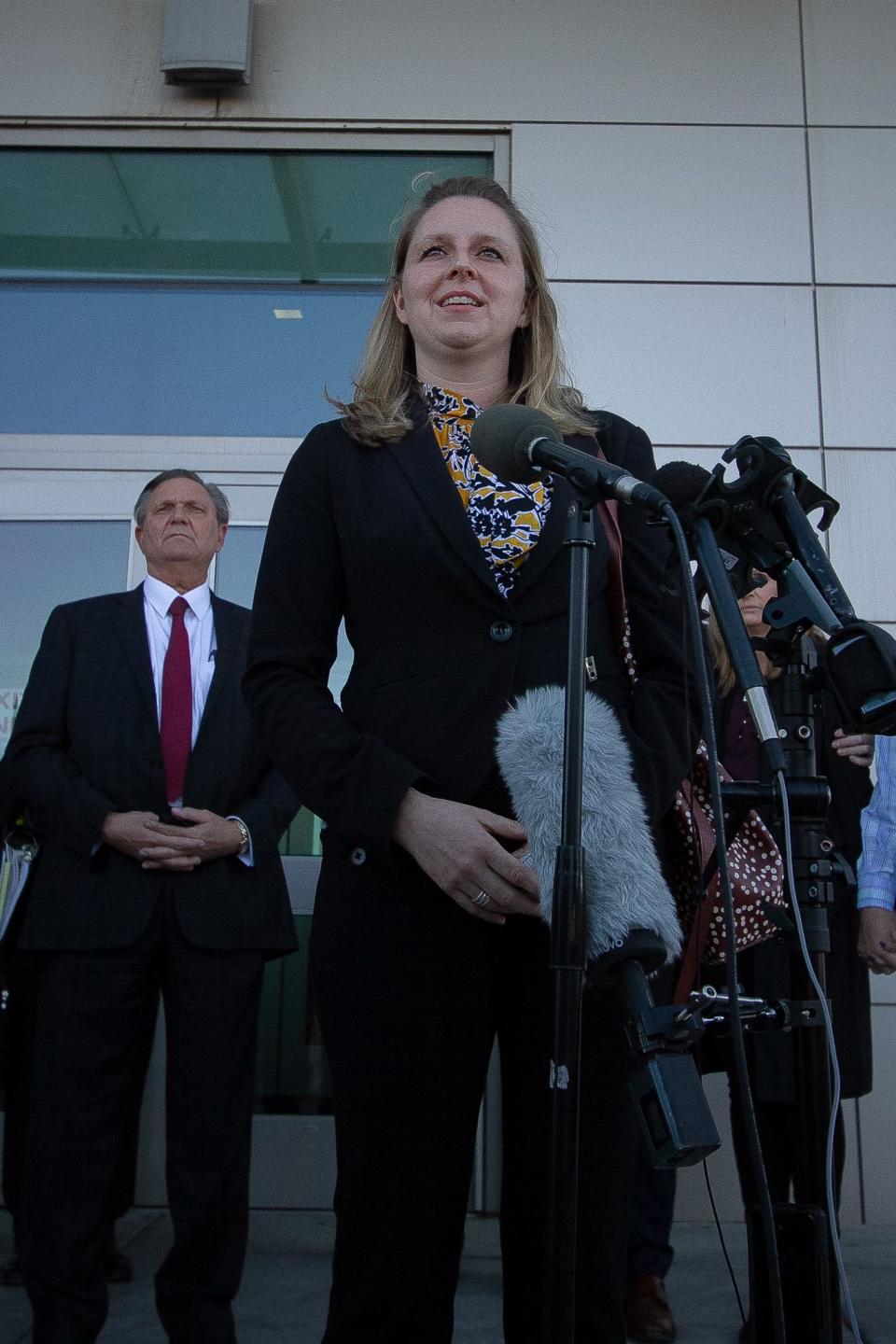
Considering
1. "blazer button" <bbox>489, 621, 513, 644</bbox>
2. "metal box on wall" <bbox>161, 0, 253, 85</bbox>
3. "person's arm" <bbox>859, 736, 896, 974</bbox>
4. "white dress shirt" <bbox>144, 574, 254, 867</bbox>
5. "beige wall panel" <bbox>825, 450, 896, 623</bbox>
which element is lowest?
"person's arm" <bbox>859, 736, 896, 974</bbox>

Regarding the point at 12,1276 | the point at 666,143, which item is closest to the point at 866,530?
the point at 666,143

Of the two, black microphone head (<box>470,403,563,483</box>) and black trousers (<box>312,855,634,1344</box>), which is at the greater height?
black microphone head (<box>470,403,563,483</box>)

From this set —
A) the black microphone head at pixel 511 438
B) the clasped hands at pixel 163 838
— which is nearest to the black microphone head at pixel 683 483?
the black microphone head at pixel 511 438

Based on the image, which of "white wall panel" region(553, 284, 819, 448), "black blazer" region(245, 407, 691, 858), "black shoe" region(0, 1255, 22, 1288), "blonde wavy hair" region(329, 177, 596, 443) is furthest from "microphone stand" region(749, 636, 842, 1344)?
"white wall panel" region(553, 284, 819, 448)

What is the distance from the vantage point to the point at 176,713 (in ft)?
11.1

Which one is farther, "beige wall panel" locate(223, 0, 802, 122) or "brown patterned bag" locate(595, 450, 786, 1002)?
"beige wall panel" locate(223, 0, 802, 122)

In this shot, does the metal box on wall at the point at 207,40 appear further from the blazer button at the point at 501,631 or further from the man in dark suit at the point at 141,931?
the blazer button at the point at 501,631

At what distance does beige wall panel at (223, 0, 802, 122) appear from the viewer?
5141mm

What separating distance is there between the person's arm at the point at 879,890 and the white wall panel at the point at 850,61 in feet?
10.6

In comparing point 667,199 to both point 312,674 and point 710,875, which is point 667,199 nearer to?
point 312,674

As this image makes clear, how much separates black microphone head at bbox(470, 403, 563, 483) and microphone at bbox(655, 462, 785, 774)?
0.17 m

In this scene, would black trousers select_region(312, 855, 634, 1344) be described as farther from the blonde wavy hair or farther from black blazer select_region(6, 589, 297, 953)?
black blazer select_region(6, 589, 297, 953)

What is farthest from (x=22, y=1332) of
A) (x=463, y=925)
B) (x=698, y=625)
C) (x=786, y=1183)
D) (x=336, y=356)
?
(x=336, y=356)

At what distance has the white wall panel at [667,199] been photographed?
5000mm
